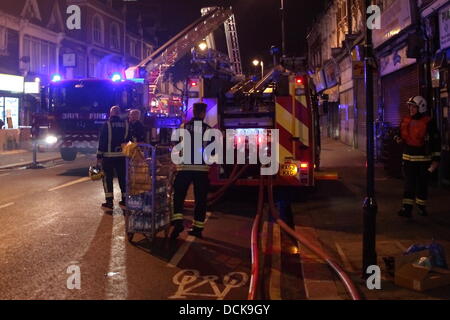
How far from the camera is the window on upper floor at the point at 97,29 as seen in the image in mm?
36903

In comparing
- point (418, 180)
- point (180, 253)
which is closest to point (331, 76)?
point (418, 180)

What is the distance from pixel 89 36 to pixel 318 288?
1335 inches

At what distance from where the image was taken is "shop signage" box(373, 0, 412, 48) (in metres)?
13.2

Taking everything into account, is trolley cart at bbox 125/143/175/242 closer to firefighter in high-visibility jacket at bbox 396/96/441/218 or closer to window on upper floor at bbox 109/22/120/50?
firefighter in high-visibility jacket at bbox 396/96/441/218

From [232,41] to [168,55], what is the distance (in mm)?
2921

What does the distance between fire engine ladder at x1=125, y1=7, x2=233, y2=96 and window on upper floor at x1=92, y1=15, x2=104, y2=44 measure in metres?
20.9

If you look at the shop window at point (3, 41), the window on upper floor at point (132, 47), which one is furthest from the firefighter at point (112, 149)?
the window on upper floor at point (132, 47)

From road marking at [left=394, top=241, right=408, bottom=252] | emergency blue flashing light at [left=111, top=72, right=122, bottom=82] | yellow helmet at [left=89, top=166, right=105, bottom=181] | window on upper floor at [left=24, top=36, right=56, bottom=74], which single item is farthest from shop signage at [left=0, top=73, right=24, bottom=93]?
road marking at [left=394, top=241, right=408, bottom=252]

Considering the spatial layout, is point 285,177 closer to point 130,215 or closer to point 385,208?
point 385,208

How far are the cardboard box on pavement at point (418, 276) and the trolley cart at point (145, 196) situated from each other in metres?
3.07

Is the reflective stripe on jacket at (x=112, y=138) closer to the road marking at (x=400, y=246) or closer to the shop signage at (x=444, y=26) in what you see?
the road marking at (x=400, y=246)

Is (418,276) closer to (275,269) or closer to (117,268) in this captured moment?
(275,269)

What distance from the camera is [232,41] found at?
19.0 m

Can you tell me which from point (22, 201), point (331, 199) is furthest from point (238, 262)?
point (22, 201)
